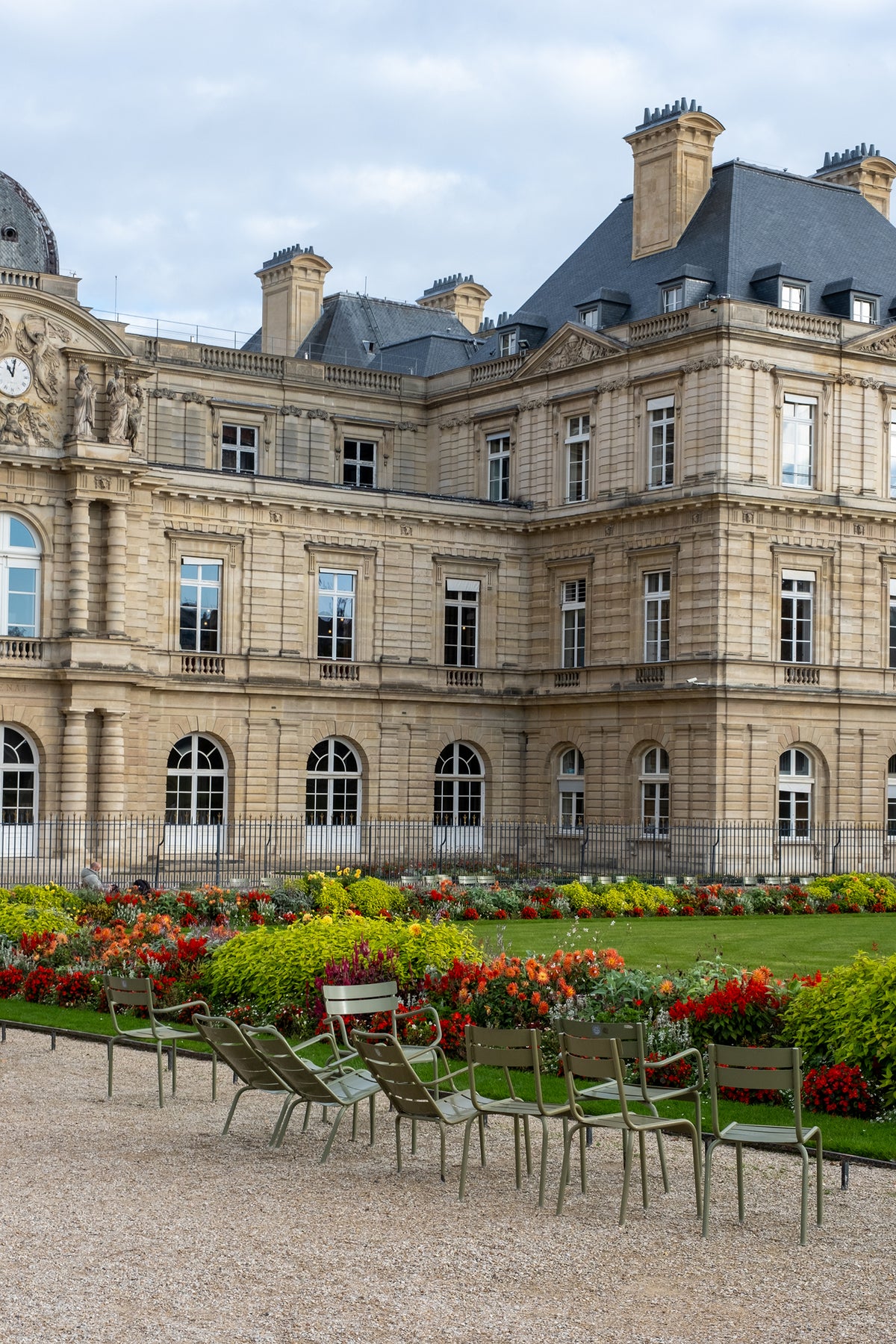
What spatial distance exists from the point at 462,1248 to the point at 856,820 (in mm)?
33564

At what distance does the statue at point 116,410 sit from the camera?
38406mm

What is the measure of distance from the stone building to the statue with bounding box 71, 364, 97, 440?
69 millimetres

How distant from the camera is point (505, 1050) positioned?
11.8 m

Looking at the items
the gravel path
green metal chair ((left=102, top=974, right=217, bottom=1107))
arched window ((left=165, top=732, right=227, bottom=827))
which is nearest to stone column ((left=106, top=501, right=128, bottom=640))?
arched window ((left=165, top=732, right=227, bottom=827))

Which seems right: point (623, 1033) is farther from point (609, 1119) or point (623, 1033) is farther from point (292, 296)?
point (292, 296)

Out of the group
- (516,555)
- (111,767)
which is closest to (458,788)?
(516,555)

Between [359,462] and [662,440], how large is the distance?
10.2 metres

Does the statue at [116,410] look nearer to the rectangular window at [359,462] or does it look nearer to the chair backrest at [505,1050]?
the rectangular window at [359,462]

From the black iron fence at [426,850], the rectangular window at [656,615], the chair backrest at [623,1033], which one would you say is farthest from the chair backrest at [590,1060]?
the rectangular window at [656,615]

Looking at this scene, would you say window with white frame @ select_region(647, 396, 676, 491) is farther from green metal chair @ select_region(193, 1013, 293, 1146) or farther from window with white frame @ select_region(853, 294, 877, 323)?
green metal chair @ select_region(193, 1013, 293, 1146)

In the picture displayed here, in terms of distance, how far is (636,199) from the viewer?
46.9 metres

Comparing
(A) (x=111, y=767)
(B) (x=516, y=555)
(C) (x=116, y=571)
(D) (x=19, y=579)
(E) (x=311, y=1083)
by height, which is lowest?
(E) (x=311, y=1083)

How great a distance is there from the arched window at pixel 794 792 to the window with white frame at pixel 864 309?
11.0 m

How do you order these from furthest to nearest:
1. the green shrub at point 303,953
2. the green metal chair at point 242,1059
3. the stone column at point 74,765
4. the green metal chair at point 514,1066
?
1. the stone column at point 74,765
2. the green shrub at point 303,953
3. the green metal chair at point 242,1059
4. the green metal chair at point 514,1066
